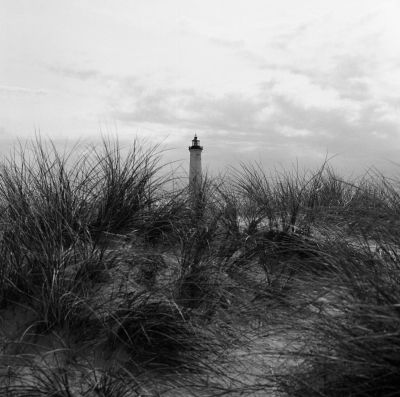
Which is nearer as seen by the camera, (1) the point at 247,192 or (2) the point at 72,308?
(2) the point at 72,308

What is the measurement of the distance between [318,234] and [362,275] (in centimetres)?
185

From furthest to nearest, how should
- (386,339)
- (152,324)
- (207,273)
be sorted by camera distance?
(207,273) → (152,324) → (386,339)

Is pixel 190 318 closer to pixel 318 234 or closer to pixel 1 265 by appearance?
pixel 1 265

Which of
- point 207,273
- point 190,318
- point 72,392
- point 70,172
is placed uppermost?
point 70,172

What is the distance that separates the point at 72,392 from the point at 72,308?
0.50m

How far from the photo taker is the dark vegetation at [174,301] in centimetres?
242

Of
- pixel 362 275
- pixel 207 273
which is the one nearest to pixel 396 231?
pixel 362 275

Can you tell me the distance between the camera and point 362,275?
2650 mm

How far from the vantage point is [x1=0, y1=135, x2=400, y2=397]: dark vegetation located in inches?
95.2

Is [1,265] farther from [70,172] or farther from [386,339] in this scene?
[386,339]

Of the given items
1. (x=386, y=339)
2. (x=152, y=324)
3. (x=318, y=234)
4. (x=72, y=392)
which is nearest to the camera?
(x=386, y=339)

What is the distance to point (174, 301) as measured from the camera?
2895 mm

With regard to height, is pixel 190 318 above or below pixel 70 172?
below

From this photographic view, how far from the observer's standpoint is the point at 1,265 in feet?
10.2
